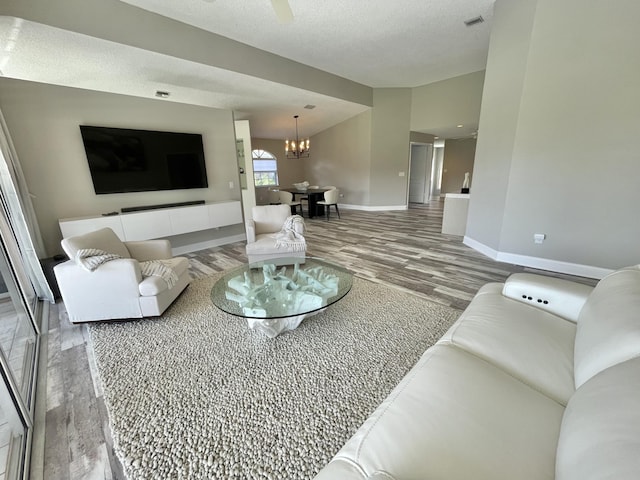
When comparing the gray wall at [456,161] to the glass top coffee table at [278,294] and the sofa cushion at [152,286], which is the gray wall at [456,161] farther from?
the sofa cushion at [152,286]

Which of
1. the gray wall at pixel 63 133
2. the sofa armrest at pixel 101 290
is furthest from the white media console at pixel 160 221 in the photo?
the sofa armrest at pixel 101 290

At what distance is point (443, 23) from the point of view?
151 inches

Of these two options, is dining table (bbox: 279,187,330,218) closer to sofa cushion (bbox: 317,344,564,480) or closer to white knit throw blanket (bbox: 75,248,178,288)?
white knit throw blanket (bbox: 75,248,178,288)

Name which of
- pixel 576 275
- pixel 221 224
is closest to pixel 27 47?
pixel 221 224

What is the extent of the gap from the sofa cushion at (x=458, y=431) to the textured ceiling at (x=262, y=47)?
13.4ft

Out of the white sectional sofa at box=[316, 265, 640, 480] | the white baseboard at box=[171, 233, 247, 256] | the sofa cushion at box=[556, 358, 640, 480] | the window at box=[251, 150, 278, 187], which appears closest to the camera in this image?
the sofa cushion at box=[556, 358, 640, 480]

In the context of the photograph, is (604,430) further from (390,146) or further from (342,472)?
(390,146)

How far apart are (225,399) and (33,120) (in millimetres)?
4109

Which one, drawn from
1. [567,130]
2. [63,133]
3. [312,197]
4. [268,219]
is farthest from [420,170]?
[63,133]

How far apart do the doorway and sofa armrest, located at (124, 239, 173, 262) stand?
24.8 ft

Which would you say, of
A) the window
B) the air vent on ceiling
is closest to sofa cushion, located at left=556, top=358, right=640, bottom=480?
the air vent on ceiling

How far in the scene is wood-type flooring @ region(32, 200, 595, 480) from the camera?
1285 mm

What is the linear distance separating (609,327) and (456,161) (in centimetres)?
1094

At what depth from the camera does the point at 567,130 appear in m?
2.94
